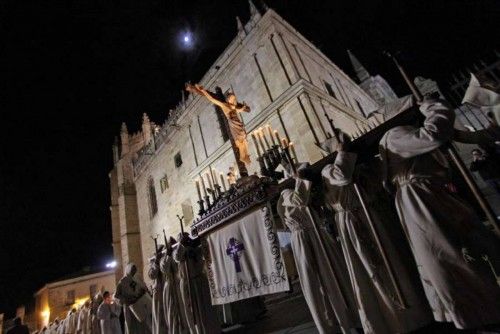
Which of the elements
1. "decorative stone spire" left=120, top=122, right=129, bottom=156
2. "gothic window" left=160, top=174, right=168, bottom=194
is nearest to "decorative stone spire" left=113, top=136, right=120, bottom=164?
"decorative stone spire" left=120, top=122, right=129, bottom=156

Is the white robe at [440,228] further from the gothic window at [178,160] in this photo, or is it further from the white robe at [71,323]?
the gothic window at [178,160]

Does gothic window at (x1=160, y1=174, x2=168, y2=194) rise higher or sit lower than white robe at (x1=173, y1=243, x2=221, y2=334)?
higher

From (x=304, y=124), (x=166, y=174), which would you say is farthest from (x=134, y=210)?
(x=304, y=124)

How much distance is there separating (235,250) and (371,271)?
2523mm

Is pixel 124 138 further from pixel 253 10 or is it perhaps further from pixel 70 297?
pixel 70 297

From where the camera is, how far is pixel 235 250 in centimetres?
493

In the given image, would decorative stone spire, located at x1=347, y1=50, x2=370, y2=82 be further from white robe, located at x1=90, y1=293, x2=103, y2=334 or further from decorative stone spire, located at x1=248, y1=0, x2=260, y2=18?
white robe, located at x1=90, y1=293, x2=103, y2=334

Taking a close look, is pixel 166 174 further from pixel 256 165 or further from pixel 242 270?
pixel 242 270

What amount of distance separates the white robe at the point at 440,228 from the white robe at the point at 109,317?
10062 millimetres

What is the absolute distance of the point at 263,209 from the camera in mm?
4629

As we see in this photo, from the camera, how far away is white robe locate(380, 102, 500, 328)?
2.42 m

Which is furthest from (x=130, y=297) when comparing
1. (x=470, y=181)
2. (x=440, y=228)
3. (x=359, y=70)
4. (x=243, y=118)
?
(x=359, y=70)

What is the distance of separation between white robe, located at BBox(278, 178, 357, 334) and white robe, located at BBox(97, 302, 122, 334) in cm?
864

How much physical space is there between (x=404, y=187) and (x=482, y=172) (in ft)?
15.0
